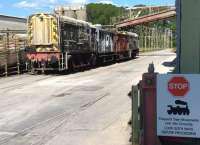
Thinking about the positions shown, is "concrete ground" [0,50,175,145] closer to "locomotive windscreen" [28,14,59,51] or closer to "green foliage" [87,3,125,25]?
"locomotive windscreen" [28,14,59,51]

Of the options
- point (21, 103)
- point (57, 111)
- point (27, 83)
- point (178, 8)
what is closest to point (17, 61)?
point (27, 83)

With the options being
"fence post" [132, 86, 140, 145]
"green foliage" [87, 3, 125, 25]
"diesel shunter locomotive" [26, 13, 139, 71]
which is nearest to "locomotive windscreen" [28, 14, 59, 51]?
"diesel shunter locomotive" [26, 13, 139, 71]

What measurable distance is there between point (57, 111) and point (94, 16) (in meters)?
137

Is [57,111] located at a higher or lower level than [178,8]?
lower

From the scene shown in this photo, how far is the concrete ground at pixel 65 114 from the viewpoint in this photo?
414 inches

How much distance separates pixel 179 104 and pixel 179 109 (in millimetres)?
78

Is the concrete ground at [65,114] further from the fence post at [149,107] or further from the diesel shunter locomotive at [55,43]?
the diesel shunter locomotive at [55,43]

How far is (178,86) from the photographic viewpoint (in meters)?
7.67

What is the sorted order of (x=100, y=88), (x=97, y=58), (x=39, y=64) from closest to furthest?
(x=100, y=88), (x=39, y=64), (x=97, y=58)

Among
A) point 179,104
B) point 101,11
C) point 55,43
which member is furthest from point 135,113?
point 101,11

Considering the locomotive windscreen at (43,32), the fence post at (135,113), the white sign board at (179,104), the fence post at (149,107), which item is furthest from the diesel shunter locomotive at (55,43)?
the white sign board at (179,104)

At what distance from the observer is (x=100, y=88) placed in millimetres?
20141

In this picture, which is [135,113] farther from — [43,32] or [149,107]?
[43,32]

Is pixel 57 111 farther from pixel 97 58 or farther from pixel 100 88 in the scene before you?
pixel 97 58
